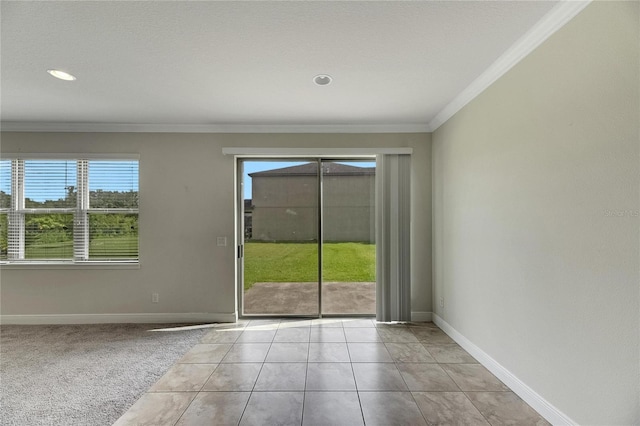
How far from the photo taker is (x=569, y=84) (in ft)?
5.36

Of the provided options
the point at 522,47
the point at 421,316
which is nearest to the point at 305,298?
the point at 421,316

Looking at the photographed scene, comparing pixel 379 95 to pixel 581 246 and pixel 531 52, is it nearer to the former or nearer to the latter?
pixel 531 52

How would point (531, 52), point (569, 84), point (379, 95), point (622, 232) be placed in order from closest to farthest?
point (622, 232) < point (569, 84) < point (531, 52) < point (379, 95)

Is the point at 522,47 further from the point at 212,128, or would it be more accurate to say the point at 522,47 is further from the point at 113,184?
the point at 113,184

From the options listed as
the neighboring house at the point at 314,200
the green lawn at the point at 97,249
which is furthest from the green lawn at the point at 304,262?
the green lawn at the point at 97,249

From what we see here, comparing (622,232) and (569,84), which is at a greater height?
(569,84)

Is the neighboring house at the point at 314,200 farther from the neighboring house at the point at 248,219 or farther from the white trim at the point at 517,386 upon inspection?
the white trim at the point at 517,386

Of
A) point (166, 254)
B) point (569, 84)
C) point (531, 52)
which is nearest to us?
point (569, 84)

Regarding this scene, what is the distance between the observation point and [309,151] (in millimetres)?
3564

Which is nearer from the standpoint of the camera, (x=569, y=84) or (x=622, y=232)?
(x=622, y=232)

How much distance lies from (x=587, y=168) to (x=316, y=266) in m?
2.87

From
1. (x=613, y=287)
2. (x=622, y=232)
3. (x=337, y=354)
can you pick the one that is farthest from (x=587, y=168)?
(x=337, y=354)

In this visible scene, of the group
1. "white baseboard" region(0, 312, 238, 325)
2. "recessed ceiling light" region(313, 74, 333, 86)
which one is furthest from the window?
"recessed ceiling light" region(313, 74, 333, 86)

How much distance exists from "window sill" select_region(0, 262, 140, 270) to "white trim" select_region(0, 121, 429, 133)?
1.69 meters
